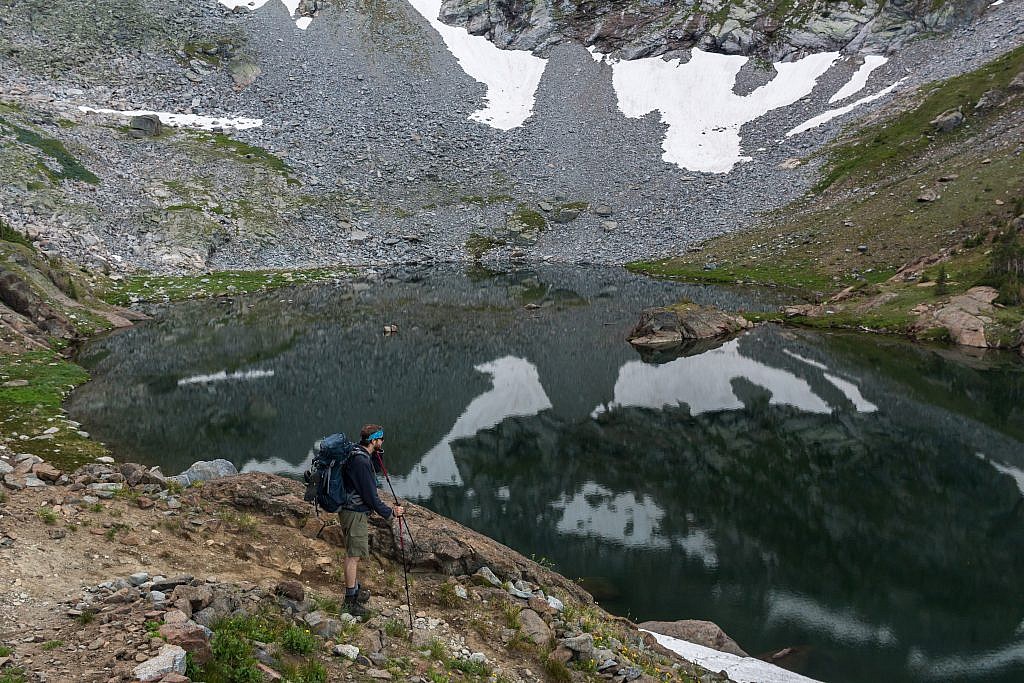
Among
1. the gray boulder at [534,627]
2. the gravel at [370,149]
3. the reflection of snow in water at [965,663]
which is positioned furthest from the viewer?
the gravel at [370,149]

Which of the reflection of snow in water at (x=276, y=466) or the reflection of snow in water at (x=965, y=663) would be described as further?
the reflection of snow in water at (x=276, y=466)

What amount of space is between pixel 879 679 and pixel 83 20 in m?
129

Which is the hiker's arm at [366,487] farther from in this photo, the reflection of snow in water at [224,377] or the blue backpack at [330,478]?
the reflection of snow in water at [224,377]

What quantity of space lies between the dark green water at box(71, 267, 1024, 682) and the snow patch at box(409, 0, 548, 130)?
71.2 metres

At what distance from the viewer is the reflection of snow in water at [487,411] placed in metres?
23.9

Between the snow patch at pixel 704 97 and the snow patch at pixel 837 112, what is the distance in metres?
7.65

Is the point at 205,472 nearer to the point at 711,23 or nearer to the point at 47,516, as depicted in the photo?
the point at 47,516

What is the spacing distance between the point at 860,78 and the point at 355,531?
120659 mm

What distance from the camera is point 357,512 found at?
11.2 metres

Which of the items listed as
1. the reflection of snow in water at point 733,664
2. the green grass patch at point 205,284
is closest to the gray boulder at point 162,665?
the reflection of snow in water at point 733,664

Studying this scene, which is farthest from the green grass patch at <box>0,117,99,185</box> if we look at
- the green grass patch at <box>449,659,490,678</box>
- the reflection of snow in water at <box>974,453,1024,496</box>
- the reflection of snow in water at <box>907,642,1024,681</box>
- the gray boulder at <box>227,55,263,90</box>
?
the reflection of snow in water at <box>907,642,1024,681</box>

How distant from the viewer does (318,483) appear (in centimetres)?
1108

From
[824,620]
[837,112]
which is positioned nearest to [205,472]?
[824,620]

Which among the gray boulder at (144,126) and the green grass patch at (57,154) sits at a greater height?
the gray boulder at (144,126)
